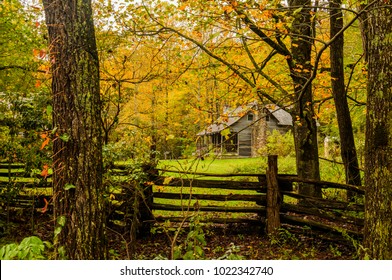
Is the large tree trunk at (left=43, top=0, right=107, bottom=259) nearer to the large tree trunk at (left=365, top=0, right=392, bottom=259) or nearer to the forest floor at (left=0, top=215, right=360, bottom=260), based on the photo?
the forest floor at (left=0, top=215, right=360, bottom=260)

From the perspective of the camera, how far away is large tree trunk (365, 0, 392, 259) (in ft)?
12.0

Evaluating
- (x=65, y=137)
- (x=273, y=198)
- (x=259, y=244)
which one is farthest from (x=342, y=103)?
(x=65, y=137)

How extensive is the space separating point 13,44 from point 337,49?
28.4 feet

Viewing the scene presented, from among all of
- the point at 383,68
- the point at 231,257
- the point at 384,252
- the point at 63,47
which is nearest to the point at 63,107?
the point at 63,47

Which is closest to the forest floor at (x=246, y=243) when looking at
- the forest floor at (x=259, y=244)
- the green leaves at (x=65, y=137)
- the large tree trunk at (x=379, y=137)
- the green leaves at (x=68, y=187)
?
the forest floor at (x=259, y=244)

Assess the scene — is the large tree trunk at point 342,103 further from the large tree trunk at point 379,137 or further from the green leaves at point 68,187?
the green leaves at point 68,187

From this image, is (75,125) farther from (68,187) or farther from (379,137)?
(379,137)

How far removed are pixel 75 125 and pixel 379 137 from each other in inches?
122

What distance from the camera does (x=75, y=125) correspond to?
3.40 m

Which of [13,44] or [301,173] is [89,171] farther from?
[13,44]

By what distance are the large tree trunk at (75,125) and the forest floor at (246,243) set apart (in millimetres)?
2434

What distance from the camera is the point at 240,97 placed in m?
9.84

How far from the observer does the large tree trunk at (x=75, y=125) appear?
3.39 metres
